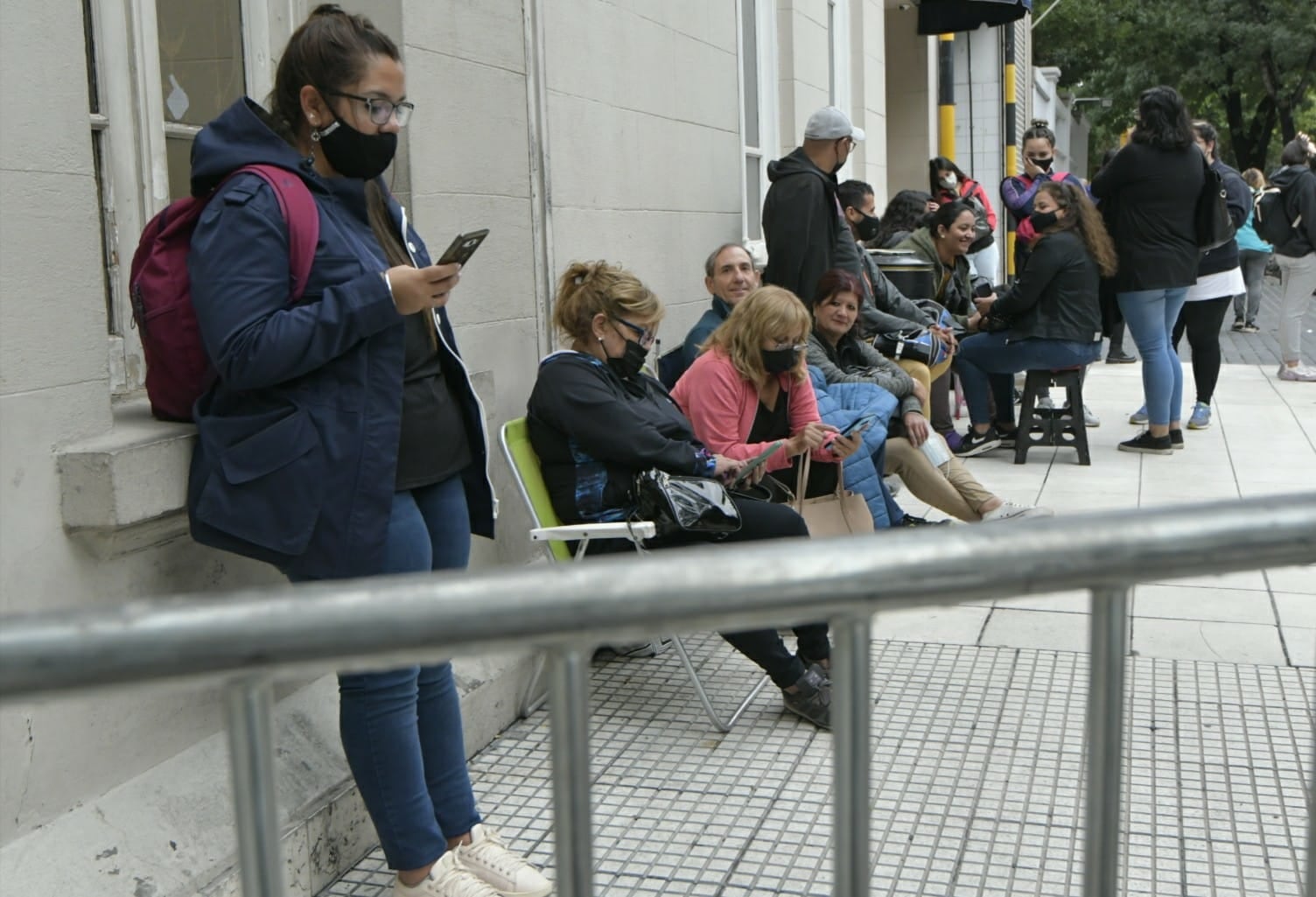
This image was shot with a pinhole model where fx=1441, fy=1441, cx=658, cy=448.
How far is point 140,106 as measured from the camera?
339 cm

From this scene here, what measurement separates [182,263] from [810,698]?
7.40 feet

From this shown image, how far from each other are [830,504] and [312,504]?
272cm

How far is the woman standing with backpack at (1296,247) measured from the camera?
10.8 meters

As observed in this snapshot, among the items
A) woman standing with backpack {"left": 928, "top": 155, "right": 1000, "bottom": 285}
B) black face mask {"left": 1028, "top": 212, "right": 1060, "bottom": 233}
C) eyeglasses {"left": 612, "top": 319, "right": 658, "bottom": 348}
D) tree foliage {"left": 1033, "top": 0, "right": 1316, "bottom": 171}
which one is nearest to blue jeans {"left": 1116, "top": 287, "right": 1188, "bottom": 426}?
black face mask {"left": 1028, "top": 212, "right": 1060, "bottom": 233}

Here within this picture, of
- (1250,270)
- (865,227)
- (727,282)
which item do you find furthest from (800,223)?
(1250,270)

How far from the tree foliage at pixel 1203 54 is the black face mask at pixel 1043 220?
99.2 feet

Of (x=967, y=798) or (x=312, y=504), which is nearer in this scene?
(x=312, y=504)

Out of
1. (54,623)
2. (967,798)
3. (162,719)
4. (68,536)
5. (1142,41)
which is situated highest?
(1142,41)

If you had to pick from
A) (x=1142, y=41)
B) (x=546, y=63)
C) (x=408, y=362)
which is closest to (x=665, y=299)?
(x=546, y=63)

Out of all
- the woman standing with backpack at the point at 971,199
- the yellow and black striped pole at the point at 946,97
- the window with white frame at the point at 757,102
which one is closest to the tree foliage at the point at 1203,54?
the yellow and black striped pole at the point at 946,97

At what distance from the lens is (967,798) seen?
367 centimetres

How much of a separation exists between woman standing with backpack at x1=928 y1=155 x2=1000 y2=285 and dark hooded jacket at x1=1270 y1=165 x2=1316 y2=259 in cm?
232

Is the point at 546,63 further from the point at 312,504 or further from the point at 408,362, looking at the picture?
the point at 312,504

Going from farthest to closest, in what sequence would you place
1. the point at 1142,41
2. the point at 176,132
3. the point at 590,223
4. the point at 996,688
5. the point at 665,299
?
1. the point at 1142,41
2. the point at 665,299
3. the point at 590,223
4. the point at 996,688
5. the point at 176,132
